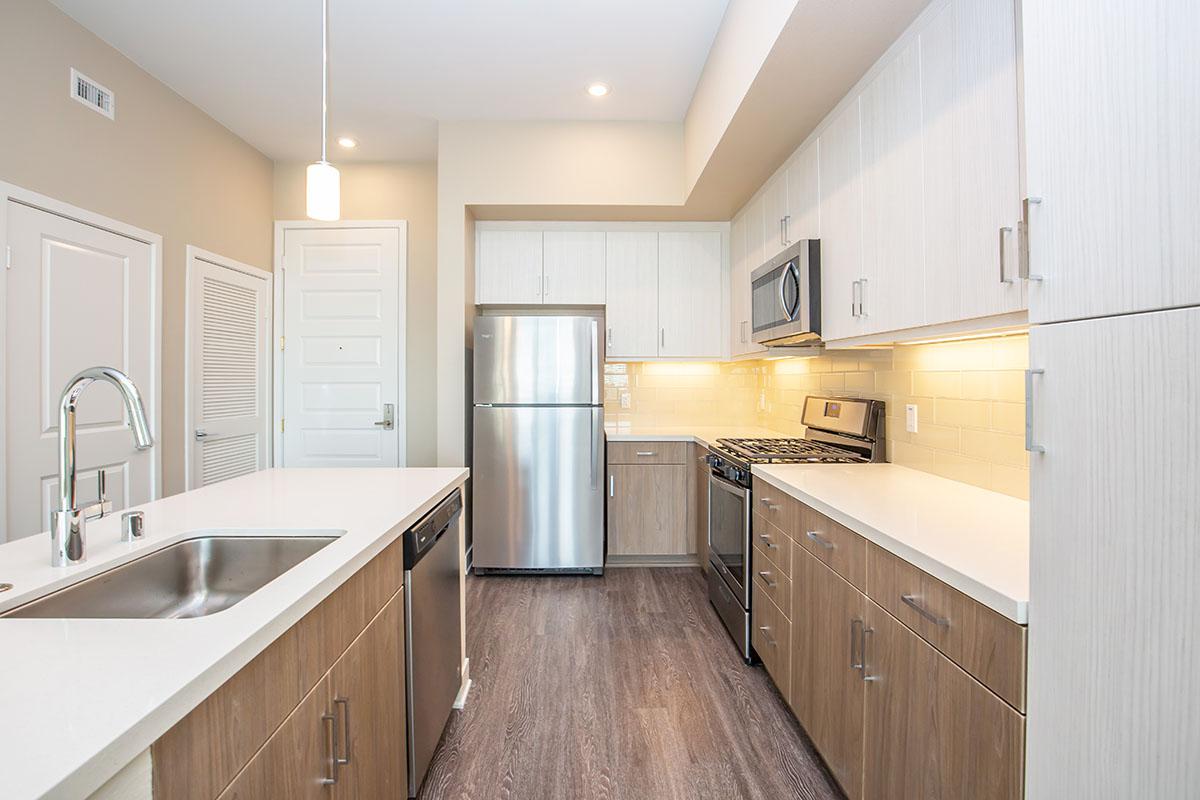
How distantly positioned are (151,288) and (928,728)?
147 inches

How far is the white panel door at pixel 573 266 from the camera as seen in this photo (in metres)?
3.79

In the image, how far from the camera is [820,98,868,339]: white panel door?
203 cm

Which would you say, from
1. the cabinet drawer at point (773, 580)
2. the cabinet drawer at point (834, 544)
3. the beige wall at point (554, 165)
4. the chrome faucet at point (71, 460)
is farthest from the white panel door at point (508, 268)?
the chrome faucet at point (71, 460)

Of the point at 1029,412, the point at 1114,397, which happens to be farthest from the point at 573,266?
the point at 1114,397

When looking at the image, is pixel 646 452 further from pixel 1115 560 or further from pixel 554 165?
pixel 1115 560

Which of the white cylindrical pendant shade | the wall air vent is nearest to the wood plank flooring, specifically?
the white cylindrical pendant shade

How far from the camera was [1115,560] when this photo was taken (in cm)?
75

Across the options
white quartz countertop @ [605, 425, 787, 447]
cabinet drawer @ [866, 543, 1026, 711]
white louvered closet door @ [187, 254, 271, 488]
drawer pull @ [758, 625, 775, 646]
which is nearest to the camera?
cabinet drawer @ [866, 543, 1026, 711]

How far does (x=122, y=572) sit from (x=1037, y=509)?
65.3 inches

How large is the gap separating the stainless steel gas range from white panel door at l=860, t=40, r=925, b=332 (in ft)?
2.33

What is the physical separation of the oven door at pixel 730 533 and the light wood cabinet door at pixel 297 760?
1750mm

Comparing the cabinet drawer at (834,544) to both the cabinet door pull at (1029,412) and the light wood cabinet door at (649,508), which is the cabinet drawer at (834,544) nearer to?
the cabinet door pull at (1029,412)

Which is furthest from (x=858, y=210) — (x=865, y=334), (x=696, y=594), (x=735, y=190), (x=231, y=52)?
(x=231, y=52)

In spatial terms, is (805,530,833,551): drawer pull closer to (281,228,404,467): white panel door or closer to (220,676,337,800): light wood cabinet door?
(220,676,337,800): light wood cabinet door
